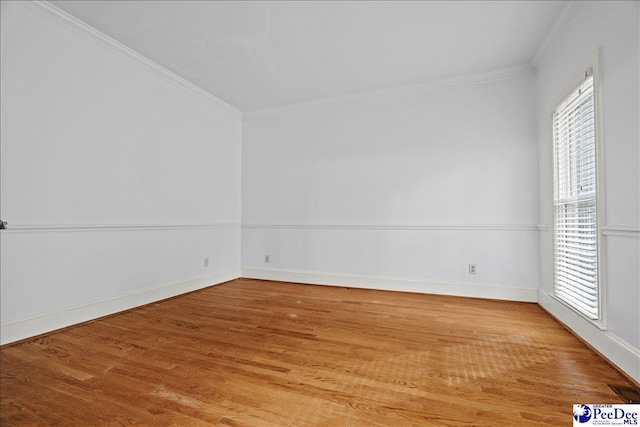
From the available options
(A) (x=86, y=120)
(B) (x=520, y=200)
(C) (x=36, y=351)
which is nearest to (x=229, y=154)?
(A) (x=86, y=120)

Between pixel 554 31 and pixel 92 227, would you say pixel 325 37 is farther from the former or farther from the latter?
pixel 92 227

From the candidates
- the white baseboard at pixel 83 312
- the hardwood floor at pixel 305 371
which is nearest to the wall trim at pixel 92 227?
the white baseboard at pixel 83 312

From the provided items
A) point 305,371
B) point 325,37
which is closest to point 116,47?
point 325,37

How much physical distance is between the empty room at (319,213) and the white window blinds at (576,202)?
0.03m

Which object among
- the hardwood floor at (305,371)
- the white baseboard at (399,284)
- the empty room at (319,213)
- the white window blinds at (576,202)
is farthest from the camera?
the white baseboard at (399,284)

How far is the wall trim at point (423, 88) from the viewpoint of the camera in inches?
125

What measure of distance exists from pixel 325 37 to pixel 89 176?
2501mm

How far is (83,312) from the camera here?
2.46 metres

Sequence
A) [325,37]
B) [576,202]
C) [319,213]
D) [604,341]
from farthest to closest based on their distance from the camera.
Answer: [319,213] < [325,37] < [576,202] < [604,341]

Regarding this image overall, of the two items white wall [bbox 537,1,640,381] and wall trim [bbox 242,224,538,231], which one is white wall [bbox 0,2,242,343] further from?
white wall [bbox 537,1,640,381]

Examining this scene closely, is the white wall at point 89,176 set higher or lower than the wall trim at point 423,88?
lower

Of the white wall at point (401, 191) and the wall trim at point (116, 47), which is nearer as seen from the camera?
the wall trim at point (116, 47)

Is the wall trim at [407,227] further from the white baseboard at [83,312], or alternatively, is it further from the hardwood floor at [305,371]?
the white baseboard at [83,312]

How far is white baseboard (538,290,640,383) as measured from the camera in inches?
61.2
